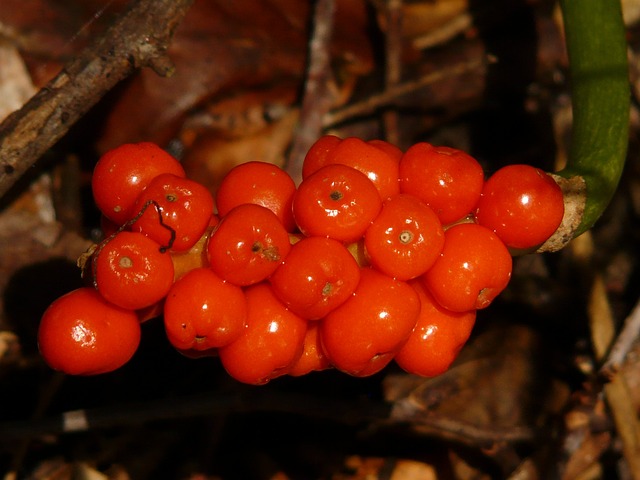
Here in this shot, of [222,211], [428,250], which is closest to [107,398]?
[222,211]

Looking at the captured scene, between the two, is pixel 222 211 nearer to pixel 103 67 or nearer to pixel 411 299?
pixel 411 299

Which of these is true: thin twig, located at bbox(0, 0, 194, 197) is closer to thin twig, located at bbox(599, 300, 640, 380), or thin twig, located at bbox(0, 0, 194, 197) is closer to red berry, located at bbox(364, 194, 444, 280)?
red berry, located at bbox(364, 194, 444, 280)

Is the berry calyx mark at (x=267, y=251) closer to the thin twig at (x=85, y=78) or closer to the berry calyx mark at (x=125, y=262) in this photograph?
the berry calyx mark at (x=125, y=262)

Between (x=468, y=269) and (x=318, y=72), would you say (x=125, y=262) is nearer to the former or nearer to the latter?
(x=468, y=269)

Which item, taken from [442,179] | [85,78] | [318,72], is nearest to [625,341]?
[442,179]

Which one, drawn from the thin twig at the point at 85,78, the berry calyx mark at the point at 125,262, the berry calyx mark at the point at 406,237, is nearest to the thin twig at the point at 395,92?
the thin twig at the point at 85,78
